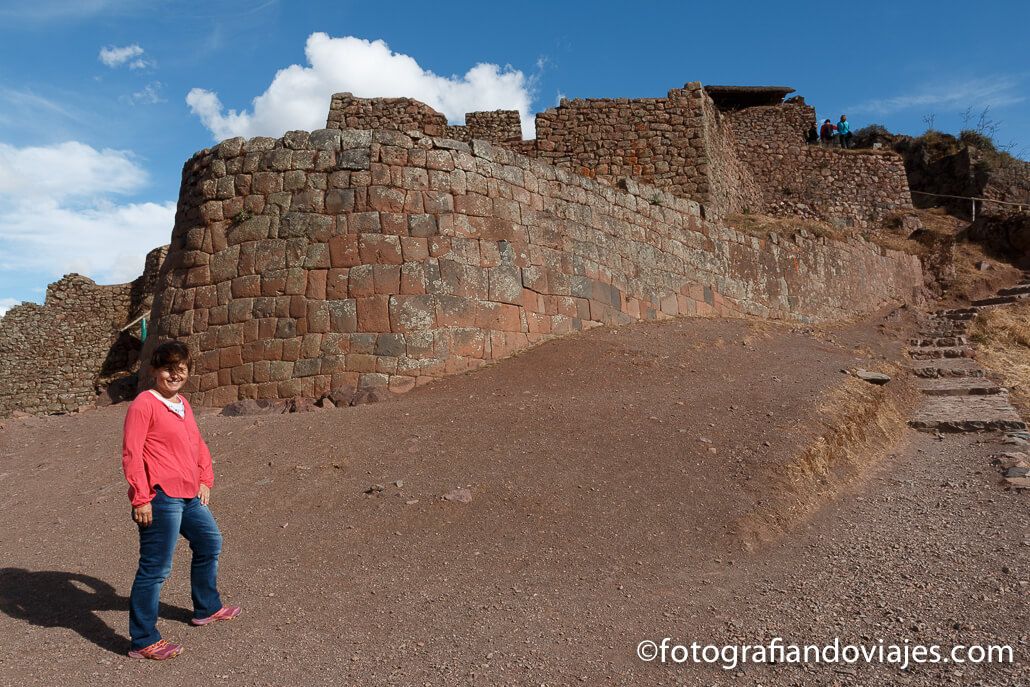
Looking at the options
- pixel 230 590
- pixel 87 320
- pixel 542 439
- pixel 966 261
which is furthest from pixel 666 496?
pixel 87 320

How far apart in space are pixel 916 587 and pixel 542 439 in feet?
10.6

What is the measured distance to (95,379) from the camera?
25281 mm

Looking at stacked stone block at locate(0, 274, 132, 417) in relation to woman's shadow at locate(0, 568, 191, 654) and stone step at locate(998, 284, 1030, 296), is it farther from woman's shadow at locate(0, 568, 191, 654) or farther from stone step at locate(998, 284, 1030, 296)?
stone step at locate(998, 284, 1030, 296)

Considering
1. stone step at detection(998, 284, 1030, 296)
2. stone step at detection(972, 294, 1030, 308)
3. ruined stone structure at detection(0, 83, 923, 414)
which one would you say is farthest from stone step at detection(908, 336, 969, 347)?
stone step at detection(998, 284, 1030, 296)

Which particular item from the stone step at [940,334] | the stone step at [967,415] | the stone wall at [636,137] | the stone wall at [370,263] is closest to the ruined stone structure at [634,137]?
the stone wall at [636,137]

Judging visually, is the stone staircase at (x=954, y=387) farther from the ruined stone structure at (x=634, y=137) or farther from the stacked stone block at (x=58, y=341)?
the stacked stone block at (x=58, y=341)

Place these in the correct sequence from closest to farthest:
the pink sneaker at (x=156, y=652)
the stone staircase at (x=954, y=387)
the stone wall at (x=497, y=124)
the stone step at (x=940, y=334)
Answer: the pink sneaker at (x=156, y=652) < the stone staircase at (x=954, y=387) < the stone step at (x=940, y=334) < the stone wall at (x=497, y=124)

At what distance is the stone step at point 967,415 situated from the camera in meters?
8.29

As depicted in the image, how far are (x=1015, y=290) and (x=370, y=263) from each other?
15.2 metres

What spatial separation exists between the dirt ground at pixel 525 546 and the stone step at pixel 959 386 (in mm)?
2170

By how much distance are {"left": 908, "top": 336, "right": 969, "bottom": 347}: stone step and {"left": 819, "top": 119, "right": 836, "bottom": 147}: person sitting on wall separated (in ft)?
53.4

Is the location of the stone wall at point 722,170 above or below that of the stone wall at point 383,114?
below

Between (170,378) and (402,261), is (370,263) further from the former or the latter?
(170,378)

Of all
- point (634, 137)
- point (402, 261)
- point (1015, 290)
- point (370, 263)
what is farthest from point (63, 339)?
point (1015, 290)
